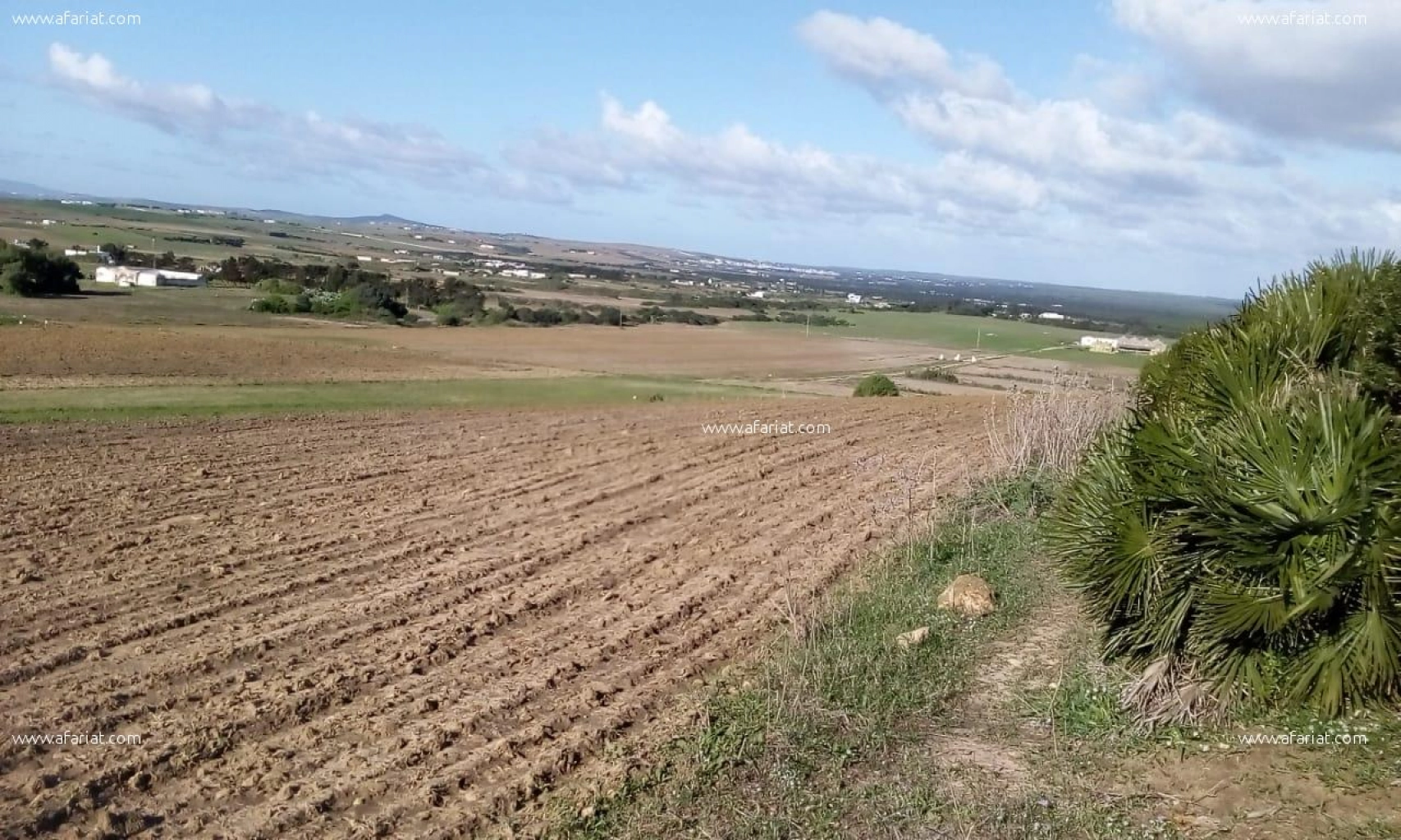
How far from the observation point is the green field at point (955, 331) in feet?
151

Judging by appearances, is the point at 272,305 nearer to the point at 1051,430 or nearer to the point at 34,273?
the point at 34,273

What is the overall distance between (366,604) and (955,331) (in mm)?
45487

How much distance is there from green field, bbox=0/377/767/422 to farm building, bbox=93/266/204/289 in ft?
97.9

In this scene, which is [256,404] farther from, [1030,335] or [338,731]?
[1030,335]

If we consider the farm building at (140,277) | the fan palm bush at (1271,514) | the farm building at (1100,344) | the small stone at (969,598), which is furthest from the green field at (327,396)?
the farm building at (140,277)

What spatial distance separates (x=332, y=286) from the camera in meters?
60.5

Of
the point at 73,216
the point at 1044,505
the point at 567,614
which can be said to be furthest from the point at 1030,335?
the point at 73,216

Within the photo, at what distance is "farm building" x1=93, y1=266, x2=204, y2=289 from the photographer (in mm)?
52531

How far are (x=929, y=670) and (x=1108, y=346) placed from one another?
102ft

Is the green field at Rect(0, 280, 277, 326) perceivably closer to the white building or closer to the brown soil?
the brown soil

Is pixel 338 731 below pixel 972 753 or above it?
below

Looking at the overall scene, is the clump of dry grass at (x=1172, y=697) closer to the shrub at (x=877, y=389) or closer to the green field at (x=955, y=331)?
the shrub at (x=877, y=389)

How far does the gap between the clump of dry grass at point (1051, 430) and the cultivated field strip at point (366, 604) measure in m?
1.22

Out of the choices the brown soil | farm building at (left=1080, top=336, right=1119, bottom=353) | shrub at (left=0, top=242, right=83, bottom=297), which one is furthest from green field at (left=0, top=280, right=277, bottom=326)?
farm building at (left=1080, top=336, right=1119, bottom=353)
